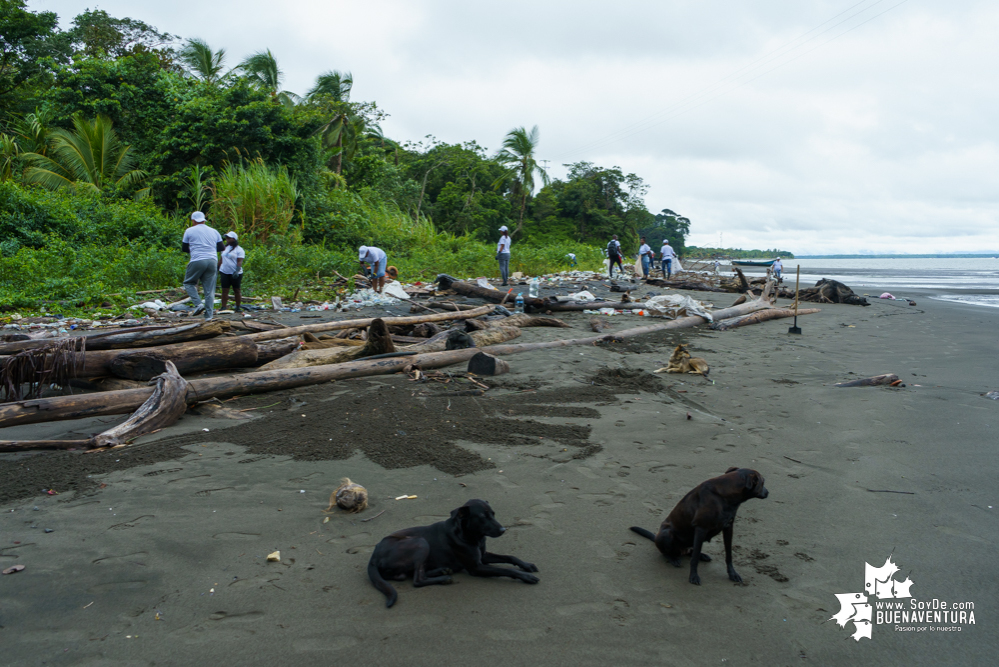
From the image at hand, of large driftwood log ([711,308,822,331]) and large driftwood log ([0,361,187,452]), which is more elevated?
large driftwood log ([711,308,822,331])

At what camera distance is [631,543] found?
301 centimetres

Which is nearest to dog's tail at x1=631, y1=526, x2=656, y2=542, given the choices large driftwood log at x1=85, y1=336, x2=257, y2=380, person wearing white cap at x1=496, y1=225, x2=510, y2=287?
large driftwood log at x1=85, y1=336, x2=257, y2=380

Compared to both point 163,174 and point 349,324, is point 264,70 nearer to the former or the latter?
point 163,174

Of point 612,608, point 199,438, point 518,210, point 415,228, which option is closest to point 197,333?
point 199,438

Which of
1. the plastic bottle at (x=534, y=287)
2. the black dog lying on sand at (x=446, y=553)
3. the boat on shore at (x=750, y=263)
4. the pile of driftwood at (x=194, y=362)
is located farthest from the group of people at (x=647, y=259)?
the black dog lying on sand at (x=446, y=553)

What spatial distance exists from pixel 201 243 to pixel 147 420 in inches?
240

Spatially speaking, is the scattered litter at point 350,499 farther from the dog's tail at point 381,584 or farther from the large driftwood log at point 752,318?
the large driftwood log at point 752,318

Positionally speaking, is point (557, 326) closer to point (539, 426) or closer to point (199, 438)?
point (539, 426)

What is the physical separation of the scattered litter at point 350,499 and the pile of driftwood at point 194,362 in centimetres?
199

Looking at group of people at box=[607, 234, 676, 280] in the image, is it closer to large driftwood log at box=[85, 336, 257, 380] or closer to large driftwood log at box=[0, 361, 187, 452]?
large driftwood log at box=[85, 336, 257, 380]

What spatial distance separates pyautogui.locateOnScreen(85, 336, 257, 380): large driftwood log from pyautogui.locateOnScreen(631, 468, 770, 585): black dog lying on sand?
4.83 metres

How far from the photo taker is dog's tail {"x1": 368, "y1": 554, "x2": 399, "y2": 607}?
8.02 ft

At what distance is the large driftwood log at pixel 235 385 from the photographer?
14.9ft

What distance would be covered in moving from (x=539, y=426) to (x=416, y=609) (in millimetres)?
2536
